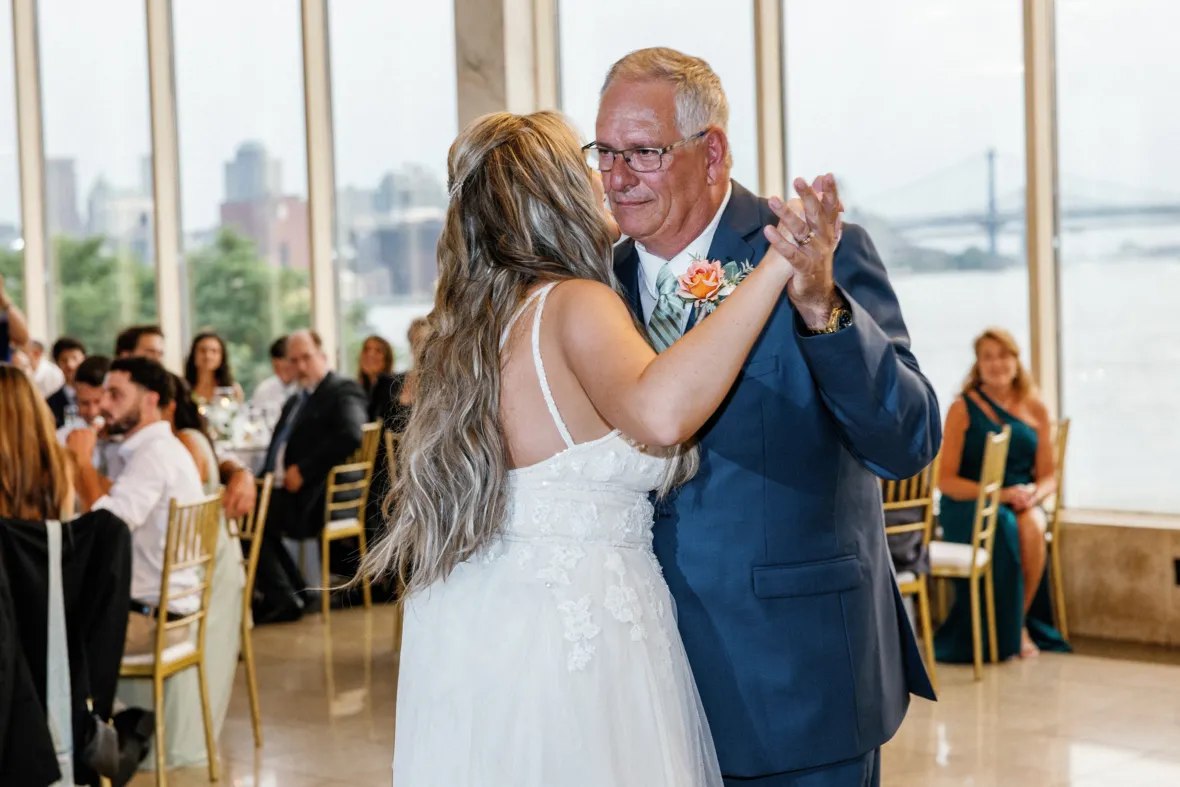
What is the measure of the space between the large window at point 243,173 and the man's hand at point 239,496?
5.13m

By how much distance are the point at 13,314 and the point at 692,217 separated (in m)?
7.04

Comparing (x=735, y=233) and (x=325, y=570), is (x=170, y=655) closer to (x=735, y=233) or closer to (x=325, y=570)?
(x=325, y=570)

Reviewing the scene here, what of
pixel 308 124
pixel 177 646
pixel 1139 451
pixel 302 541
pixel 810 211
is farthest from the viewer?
pixel 308 124

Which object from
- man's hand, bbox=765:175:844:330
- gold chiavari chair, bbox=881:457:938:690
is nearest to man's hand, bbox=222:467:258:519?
gold chiavari chair, bbox=881:457:938:690

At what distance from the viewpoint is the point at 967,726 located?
5109mm

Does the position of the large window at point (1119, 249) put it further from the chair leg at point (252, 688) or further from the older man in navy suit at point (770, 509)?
A: the older man in navy suit at point (770, 509)

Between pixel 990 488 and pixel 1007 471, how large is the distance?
52cm

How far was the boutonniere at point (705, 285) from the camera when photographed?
195cm

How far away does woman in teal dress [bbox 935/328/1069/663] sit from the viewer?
6289 mm

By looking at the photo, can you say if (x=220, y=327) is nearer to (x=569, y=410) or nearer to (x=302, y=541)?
(x=302, y=541)

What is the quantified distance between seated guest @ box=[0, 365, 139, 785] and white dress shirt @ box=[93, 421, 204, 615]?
55cm

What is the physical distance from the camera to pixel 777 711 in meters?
2.00

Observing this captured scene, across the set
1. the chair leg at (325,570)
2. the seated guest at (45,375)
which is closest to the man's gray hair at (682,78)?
the chair leg at (325,570)

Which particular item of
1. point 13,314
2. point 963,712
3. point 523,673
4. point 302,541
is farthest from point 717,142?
point 13,314
